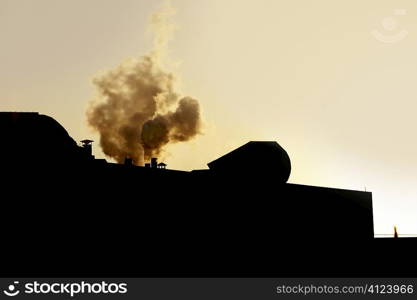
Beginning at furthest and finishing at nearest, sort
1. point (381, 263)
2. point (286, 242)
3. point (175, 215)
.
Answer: point (381, 263), point (286, 242), point (175, 215)

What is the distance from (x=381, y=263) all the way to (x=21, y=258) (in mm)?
15927

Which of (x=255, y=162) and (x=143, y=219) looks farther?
(x=255, y=162)

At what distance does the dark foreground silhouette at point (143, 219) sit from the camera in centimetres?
1672

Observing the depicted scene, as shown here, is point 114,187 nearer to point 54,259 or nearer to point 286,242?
point 54,259

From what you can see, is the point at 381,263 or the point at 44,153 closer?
the point at 44,153

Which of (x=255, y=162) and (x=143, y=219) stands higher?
(x=255, y=162)

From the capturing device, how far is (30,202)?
55.0 ft

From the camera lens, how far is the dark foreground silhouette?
1672cm

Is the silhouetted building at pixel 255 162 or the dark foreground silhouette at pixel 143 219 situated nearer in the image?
the dark foreground silhouette at pixel 143 219

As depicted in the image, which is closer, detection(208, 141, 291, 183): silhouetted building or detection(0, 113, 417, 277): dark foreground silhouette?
detection(0, 113, 417, 277): dark foreground silhouette

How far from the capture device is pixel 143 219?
→ 18.2 meters

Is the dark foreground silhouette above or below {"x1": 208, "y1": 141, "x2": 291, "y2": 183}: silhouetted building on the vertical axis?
below

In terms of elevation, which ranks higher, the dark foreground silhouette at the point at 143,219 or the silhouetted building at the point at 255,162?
the silhouetted building at the point at 255,162

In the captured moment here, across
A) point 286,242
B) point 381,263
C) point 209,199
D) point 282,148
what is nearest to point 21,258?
point 209,199
